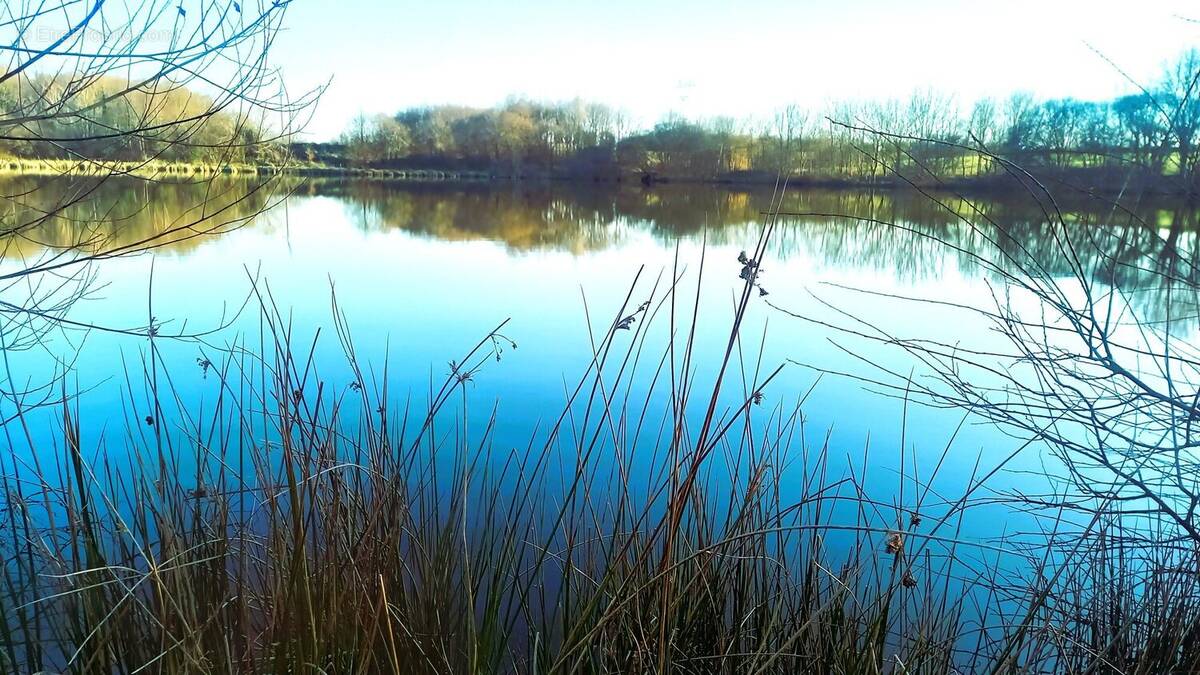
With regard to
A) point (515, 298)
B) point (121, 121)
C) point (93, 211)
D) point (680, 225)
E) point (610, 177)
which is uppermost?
point (610, 177)

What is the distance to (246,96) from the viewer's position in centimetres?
169

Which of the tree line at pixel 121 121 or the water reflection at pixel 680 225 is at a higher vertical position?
the tree line at pixel 121 121

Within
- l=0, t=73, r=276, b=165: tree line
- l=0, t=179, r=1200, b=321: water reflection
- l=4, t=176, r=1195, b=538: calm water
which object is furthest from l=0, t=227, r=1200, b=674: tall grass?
l=0, t=179, r=1200, b=321: water reflection

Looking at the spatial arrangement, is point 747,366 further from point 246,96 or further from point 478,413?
point 246,96

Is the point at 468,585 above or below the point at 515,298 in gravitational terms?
above

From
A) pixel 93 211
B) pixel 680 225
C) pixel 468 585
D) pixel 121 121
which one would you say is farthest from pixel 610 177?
pixel 468 585

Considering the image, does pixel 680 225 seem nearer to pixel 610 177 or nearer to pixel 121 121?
pixel 121 121

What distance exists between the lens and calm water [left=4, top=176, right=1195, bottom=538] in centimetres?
330

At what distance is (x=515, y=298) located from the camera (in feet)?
23.9

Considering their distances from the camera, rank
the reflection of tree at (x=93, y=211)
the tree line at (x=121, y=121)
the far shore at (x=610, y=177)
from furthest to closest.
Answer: the reflection of tree at (x=93, y=211) < the tree line at (x=121, y=121) < the far shore at (x=610, y=177)

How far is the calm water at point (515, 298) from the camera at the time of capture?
330 cm

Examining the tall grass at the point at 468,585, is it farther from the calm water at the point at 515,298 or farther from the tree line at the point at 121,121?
the tree line at the point at 121,121

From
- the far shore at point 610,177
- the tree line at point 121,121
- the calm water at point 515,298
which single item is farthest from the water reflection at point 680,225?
the tree line at point 121,121

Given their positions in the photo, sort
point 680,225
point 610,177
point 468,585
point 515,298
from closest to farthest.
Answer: point 468,585 → point 515,298 → point 680,225 → point 610,177
